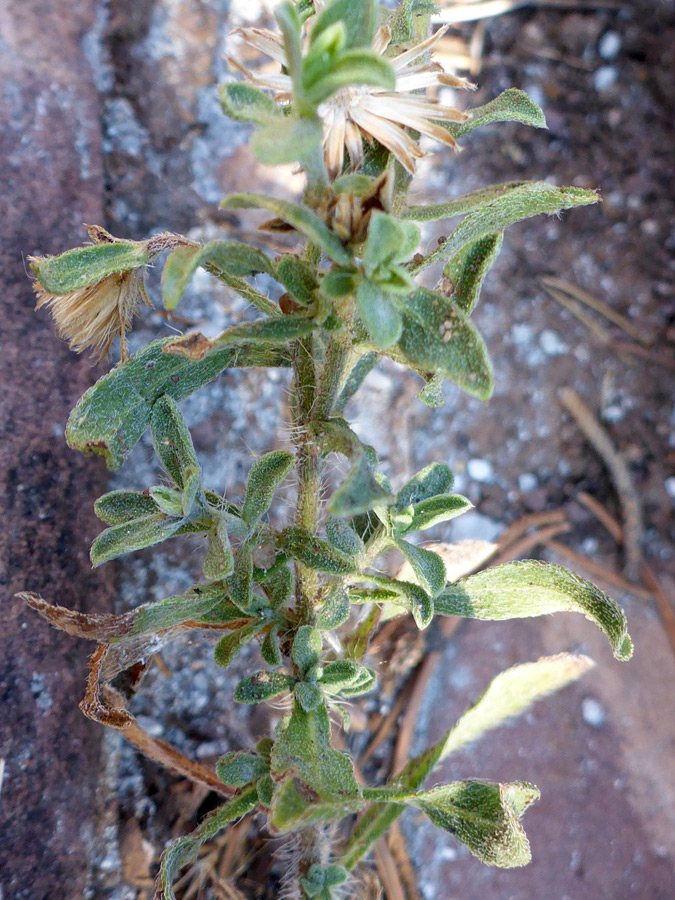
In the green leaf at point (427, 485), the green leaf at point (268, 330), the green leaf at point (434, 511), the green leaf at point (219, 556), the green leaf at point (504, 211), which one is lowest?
the green leaf at point (427, 485)

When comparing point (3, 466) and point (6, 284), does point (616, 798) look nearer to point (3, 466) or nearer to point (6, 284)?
point (3, 466)

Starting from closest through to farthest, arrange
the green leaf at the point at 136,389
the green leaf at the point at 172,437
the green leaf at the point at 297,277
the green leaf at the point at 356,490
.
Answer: the green leaf at the point at 356,490 < the green leaf at the point at 297,277 < the green leaf at the point at 136,389 < the green leaf at the point at 172,437

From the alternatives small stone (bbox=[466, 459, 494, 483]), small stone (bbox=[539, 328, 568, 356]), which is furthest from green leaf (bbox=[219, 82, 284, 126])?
small stone (bbox=[539, 328, 568, 356])

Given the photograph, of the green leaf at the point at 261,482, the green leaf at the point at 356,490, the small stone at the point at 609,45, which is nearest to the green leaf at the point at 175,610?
the green leaf at the point at 261,482

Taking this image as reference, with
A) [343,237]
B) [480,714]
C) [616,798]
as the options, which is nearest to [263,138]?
[343,237]

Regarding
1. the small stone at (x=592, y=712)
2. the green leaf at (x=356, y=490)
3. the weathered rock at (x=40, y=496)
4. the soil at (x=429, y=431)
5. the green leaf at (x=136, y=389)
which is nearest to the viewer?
the green leaf at (x=356, y=490)

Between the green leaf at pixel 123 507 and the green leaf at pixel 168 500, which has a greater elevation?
the green leaf at pixel 168 500

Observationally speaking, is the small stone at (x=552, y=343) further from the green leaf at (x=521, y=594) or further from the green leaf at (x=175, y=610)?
the green leaf at (x=175, y=610)
